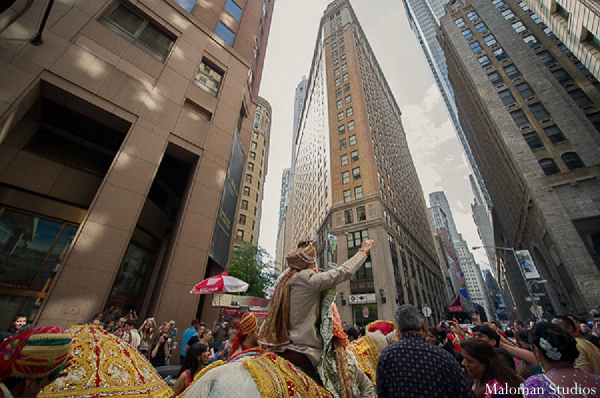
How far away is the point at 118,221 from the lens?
9078mm

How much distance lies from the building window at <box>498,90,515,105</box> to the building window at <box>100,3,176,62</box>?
1535 inches

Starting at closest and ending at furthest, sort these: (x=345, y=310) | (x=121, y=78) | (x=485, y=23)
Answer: (x=121, y=78) < (x=345, y=310) < (x=485, y=23)

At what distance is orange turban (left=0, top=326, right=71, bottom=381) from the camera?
141cm

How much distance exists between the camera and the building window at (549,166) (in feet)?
82.1

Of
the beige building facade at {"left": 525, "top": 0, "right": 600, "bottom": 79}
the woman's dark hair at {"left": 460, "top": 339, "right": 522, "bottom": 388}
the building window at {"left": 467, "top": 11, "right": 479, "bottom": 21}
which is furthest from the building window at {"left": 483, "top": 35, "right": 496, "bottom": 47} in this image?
the woman's dark hair at {"left": 460, "top": 339, "right": 522, "bottom": 388}

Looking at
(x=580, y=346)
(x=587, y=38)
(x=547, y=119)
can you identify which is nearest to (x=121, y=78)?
(x=580, y=346)

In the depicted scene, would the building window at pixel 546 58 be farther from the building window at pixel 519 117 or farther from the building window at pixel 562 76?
the building window at pixel 519 117

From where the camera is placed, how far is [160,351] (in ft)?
24.3

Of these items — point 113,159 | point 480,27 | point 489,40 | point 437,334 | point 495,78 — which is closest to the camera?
point 437,334

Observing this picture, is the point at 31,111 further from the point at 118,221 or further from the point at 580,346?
the point at 580,346

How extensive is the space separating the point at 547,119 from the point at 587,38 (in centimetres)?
1057

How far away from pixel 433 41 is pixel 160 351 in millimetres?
167668

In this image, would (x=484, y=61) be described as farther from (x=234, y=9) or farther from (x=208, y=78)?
(x=208, y=78)

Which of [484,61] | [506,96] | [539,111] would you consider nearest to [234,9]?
[506,96]
